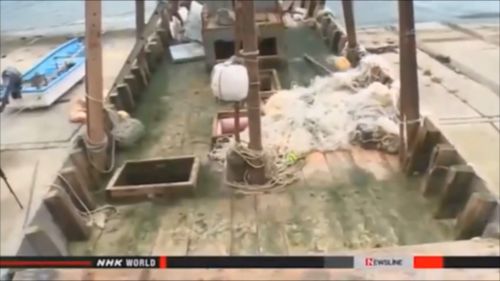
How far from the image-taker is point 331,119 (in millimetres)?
3947

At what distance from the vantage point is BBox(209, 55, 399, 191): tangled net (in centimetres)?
369

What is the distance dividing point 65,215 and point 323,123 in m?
1.64

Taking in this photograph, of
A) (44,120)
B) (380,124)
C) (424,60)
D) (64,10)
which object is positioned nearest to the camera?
(380,124)

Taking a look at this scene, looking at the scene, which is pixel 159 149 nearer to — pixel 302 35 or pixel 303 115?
pixel 303 115

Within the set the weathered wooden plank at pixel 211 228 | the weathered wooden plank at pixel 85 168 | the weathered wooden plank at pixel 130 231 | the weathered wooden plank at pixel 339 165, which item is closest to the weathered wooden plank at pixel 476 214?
the weathered wooden plank at pixel 339 165

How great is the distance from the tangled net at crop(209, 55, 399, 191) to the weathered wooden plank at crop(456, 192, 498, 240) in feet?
2.97

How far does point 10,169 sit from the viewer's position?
484cm

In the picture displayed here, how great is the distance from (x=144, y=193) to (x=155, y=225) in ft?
0.86

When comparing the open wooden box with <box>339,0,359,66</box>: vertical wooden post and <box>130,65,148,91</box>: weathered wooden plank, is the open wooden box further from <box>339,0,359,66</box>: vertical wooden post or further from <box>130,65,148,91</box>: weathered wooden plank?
<box>339,0,359,66</box>: vertical wooden post

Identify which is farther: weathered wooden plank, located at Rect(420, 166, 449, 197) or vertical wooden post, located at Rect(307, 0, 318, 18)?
vertical wooden post, located at Rect(307, 0, 318, 18)

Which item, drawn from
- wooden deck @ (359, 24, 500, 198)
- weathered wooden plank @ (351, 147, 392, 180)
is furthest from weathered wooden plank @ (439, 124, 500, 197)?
weathered wooden plank @ (351, 147, 392, 180)

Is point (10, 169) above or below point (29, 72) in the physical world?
below

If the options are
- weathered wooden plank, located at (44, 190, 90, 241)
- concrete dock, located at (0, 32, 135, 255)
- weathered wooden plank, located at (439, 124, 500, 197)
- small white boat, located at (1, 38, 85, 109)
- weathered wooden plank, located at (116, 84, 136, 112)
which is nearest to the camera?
weathered wooden plank, located at (44, 190, 90, 241)

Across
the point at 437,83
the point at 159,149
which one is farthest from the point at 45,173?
the point at 437,83
